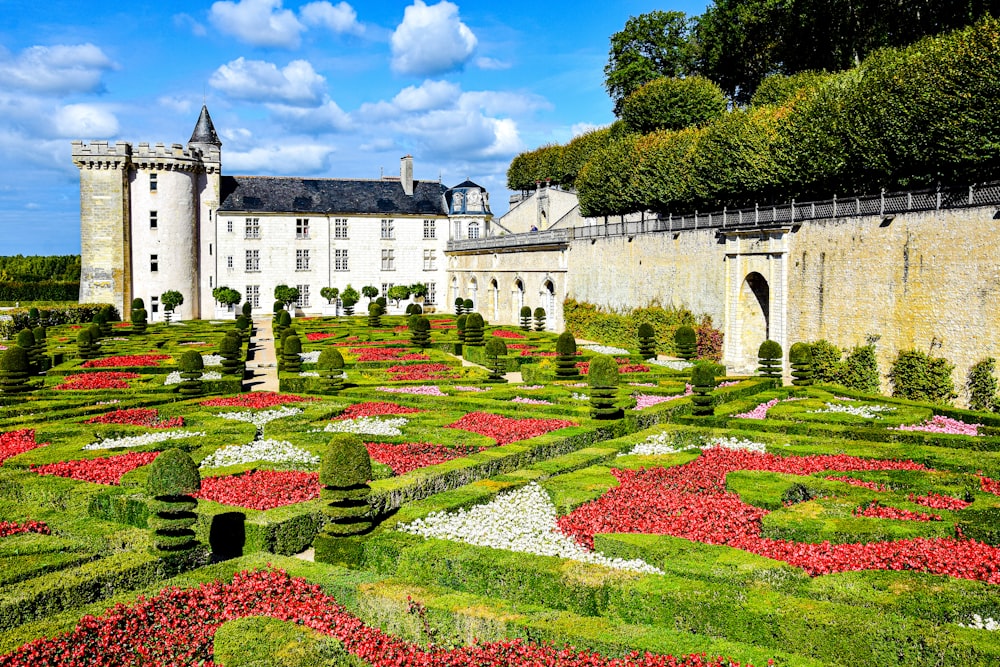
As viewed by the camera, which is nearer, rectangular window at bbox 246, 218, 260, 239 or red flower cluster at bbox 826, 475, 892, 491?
red flower cluster at bbox 826, 475, 892, 491

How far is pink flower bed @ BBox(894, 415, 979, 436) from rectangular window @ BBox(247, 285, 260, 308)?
45.5 m

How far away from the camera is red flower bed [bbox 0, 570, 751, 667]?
6.85 meters

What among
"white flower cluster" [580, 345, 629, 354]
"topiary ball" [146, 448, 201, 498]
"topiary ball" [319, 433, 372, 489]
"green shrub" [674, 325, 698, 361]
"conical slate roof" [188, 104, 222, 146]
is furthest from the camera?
"conical slate roof" [188, 104, 222, 146]

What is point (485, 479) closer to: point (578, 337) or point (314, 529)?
point (314, 529)

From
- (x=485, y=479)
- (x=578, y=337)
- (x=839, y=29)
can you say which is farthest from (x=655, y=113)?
(x=485, y=479)

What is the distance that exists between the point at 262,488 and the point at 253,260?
4455 centimetres

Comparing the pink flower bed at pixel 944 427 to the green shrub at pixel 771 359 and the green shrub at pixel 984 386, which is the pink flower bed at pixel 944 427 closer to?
the green shrub at pixel 984 386

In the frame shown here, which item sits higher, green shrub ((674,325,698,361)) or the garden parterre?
green shrub ((674,325,698,361))

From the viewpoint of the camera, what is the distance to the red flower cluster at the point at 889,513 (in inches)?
405

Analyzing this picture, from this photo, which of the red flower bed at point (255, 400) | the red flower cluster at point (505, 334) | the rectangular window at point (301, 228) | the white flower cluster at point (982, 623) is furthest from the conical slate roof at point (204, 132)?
the white flower cluster at point (982, 623)

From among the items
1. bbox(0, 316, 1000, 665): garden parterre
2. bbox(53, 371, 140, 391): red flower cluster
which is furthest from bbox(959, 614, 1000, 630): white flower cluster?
bbox(53, 371, 140, 391): red flower cluster

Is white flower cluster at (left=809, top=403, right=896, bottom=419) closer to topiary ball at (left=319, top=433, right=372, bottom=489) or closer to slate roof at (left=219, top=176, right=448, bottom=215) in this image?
topiary ball at (left=319, top=433, right=372, bottom=489)

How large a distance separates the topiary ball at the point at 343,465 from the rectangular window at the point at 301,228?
4733 cm

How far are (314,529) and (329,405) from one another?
8.00 m
